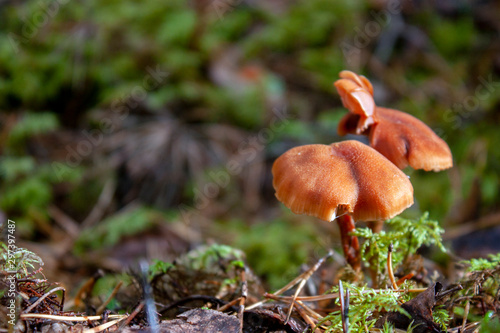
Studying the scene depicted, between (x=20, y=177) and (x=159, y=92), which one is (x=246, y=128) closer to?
(x=159, y=92)

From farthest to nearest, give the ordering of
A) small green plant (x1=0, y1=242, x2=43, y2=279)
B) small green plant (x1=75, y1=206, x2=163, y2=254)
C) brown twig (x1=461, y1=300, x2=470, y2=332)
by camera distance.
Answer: small green plant (x1=75, y1=206, x2=163, y2=254)
brown twig (x1=461, y1=300, x2=470, y2=332)
small green plant (x1=0, y1=242, x2=43, y2=279)

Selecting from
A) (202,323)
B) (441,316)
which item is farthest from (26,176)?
(441,316)

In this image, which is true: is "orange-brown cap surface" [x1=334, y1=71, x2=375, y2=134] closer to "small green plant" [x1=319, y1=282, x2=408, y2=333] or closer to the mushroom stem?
the mushroom stem

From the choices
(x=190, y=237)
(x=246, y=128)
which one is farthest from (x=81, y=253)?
(x=246, y=128)

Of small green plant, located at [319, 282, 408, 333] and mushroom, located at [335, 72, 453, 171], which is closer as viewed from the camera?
small green plant, located at [319, 282, 408, 333]

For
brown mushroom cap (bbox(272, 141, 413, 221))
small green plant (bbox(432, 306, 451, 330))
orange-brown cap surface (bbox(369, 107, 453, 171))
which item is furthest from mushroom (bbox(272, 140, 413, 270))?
small green plant (bbox(432, 306, 451, 330))

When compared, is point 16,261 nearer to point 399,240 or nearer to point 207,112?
point 399,240
